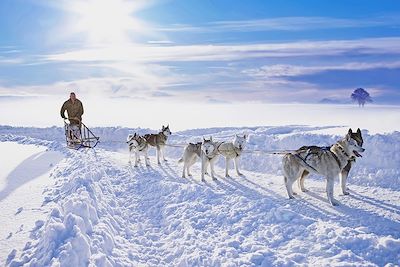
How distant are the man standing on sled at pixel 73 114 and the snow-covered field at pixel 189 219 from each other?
3303 mm

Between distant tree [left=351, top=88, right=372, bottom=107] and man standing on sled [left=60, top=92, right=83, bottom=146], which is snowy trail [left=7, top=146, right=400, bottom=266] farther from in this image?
distant tree [left=351, top=88, right=372, bottom=107]

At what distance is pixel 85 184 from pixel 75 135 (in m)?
6.88

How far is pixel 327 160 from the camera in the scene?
9.05 metres

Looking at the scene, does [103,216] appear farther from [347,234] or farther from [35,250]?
[347,234]

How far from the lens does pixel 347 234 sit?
23.9ft

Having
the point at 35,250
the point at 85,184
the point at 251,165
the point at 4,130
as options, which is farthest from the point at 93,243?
the point at 4,130

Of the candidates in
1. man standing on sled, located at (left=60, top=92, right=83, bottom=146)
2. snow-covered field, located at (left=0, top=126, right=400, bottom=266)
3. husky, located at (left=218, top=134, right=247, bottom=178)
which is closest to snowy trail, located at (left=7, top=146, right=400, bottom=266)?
snow-covered field, located at (left=0, top=126, right=400, bottom=266)

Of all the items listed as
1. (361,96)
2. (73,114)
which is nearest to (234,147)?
(73,114)

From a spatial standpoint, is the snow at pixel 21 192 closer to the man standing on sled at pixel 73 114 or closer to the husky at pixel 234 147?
the man standing on sled at pixel 73 114

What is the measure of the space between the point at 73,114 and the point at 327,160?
1177 centimetres

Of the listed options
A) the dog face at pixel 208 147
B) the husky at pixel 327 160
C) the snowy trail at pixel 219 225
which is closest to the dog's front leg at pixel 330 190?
the husky at pixel 327 160

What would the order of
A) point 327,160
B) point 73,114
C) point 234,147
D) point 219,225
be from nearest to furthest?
1. point 219,225
2. point 327,160
3. point 234,147
4. point 73,114

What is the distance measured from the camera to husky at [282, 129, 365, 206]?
8.92 m

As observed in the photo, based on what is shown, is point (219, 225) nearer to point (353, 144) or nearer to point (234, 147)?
point (353, 144)
